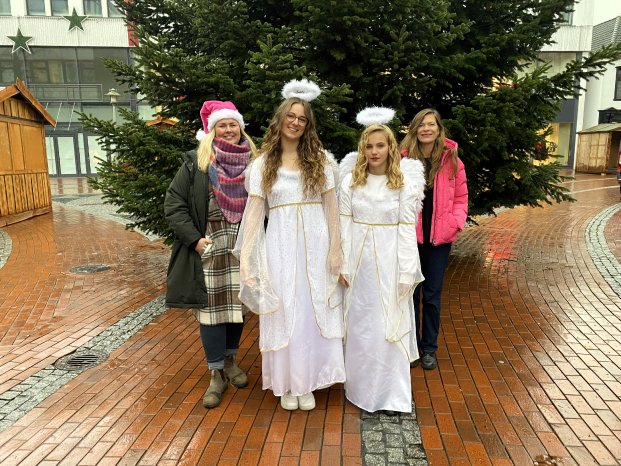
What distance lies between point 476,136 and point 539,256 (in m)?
3.23

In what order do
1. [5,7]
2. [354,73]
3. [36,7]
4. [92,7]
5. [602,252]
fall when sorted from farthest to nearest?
[92,7] → [36,7] → [5,7] → [602,252] → [354,73]

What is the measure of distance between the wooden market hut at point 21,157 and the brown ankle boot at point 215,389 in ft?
32.8

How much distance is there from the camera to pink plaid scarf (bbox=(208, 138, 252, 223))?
11.0 feet

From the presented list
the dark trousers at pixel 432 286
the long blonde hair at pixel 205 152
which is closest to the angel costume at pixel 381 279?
the dark trousers at pixel 432 286

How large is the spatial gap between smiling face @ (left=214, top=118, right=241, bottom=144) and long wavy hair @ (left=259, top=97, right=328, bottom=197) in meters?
0.33

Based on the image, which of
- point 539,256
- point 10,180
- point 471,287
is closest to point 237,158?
point 471,287

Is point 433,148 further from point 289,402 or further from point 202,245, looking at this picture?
point 289,402

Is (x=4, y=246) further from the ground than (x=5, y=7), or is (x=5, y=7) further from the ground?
(x=5, y=7)

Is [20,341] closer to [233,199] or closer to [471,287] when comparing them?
[233,199]

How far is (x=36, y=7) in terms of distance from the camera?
1038 inches

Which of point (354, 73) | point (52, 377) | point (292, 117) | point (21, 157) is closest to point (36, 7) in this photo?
point (21, 157)

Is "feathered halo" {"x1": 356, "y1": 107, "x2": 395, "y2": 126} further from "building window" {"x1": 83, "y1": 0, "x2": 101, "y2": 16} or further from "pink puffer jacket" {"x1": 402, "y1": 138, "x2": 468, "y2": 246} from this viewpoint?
"building window" {"x1": 83, "y1": 0, "x2": 101, "y2": 16}

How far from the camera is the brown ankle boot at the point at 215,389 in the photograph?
342 cm

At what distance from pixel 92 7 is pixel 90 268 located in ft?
81.4
